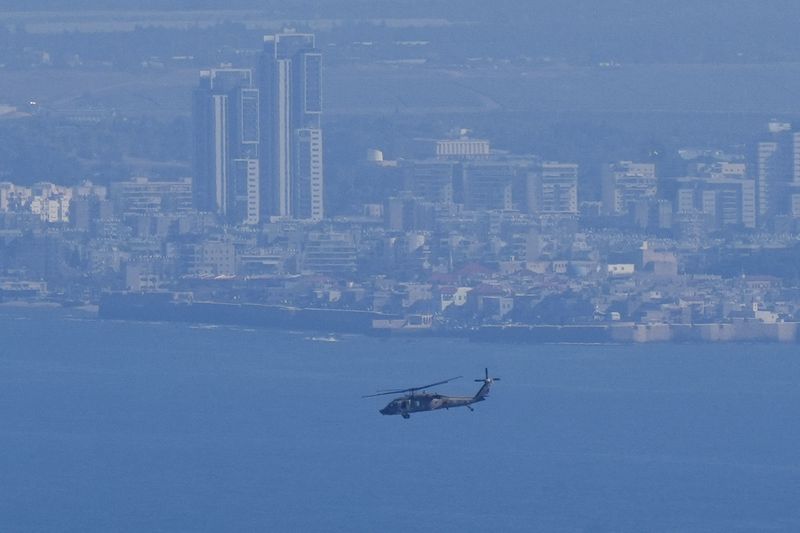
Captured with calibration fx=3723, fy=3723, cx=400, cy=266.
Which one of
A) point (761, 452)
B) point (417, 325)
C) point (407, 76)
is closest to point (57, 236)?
point (417, 325)

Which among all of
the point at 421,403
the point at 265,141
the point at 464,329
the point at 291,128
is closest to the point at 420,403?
the point at 421,403

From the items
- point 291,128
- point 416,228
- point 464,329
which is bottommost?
point 464,329

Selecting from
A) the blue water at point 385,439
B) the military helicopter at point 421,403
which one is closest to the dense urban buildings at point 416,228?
the blue water at point 385,439

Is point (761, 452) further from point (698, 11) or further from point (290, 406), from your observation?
point (698, 11)

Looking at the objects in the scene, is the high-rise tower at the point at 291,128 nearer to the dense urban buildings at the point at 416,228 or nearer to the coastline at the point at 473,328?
the dense urban buildings at the point at 416,228

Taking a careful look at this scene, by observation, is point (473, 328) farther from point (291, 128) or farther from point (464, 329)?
point (291, 128)
